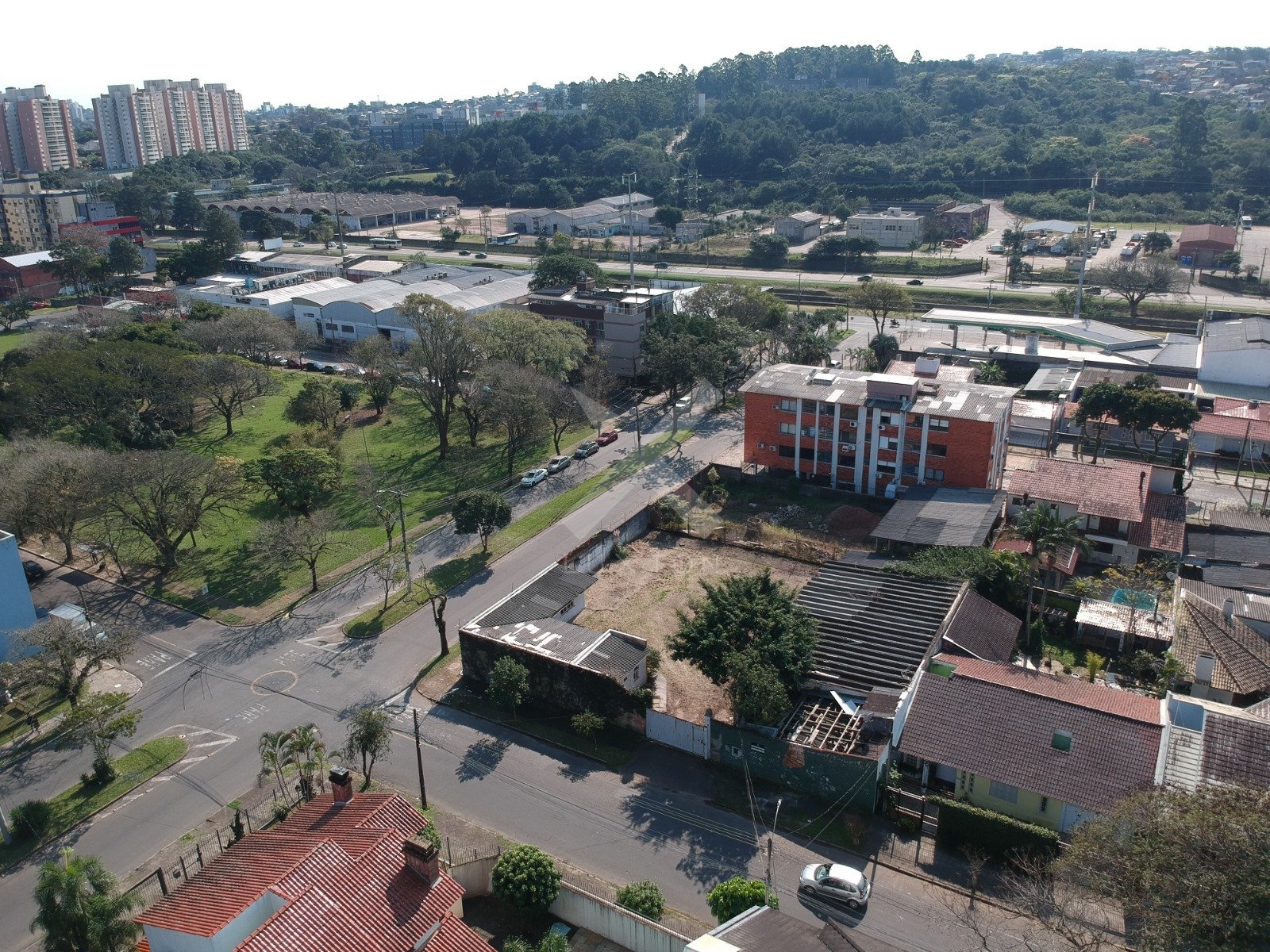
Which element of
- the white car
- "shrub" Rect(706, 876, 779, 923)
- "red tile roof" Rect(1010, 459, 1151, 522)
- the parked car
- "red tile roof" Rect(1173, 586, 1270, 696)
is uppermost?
"red tile roof" Rect(1010, 459, 1151, 522)

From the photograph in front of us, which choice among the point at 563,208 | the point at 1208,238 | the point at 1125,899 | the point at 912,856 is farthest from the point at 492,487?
the point at 563,208

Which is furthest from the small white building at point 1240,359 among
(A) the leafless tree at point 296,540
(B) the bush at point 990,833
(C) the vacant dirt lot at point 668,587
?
(A) the leafless tree at point 296,540

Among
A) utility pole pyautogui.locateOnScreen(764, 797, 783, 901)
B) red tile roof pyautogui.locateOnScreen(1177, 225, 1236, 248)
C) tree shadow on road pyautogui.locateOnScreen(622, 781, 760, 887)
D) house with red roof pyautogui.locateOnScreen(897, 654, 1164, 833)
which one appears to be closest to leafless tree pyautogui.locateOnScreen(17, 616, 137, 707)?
tree shadow on road pyautogui.locateOnScreen(622, 781, 760, 887)

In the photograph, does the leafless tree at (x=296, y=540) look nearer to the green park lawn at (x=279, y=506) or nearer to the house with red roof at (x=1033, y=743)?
the green park lawn at (x=279, y=506)

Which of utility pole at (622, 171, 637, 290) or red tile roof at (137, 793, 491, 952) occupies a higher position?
utility pole at (622, 171, 637, 290)

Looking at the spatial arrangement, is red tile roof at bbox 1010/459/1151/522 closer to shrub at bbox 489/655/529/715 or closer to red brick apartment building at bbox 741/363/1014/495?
red brick apartment building at bbox 741/363/1014/495

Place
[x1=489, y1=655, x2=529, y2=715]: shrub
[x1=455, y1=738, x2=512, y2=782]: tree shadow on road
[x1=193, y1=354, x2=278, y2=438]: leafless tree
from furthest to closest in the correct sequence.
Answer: [x1=193, y1=354, x2=278, y2=438]: leafless tree < [x1=489, y1=655, x2=529, y2=715]: shrub < [x1=455, y1=738, x2=512, y2=782]: tree shadow on road

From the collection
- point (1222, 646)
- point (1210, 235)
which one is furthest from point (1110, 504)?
point (1210, 235)

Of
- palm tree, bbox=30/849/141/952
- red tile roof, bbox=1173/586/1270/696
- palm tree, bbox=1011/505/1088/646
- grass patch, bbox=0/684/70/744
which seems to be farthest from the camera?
palm tree, bbox=1011/505/1088/646

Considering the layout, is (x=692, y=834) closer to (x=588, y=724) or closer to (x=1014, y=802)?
(x=588, y=724)
